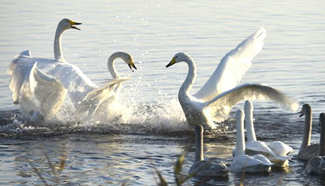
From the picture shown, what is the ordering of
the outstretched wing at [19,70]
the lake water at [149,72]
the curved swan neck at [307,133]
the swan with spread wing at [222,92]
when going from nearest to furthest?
the lake water at [149,72] < the curved swan neck at [307,133] < the swan with spread wing at [222,92] < the outstretched wing at [19,70]

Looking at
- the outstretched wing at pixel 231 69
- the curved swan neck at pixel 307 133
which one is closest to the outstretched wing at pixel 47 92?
the outstretched wing at pixel 231 69

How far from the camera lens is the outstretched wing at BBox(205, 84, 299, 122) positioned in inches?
395

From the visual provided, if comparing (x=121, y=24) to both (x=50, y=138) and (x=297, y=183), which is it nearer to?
(x=50, y=138)

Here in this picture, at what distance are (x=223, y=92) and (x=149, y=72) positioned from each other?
5.32 metres

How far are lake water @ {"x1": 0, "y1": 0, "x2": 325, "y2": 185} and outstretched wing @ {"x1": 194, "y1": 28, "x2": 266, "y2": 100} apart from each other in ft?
2.31

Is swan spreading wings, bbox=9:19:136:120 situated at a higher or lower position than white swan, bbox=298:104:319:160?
higher

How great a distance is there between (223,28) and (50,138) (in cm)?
1043

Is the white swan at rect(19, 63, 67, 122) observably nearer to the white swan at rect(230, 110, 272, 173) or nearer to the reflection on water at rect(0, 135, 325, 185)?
the reflection on water at rect(0, 135, 325, 185)

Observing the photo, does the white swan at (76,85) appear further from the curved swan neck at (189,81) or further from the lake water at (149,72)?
the curved swan neck at (189,81)

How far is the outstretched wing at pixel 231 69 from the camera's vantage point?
1148 cm

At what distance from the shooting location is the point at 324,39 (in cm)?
1908

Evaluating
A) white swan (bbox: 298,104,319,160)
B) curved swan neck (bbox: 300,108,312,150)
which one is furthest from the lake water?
curved swan neck (bbox: 300,108,312,150)

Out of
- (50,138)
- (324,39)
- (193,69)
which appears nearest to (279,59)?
(324,39)

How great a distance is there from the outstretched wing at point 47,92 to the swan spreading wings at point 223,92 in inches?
70.4
